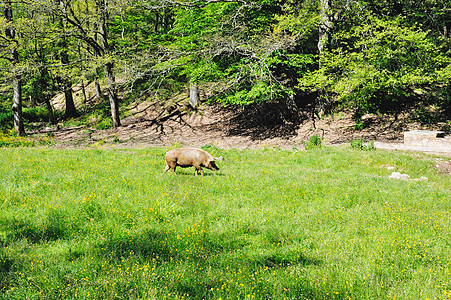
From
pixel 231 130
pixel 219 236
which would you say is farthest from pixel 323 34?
pixel 219 236

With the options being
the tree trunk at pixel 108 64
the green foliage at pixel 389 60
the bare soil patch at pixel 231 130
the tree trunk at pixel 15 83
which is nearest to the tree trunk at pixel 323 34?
the bare soil patch at pixel 231 130

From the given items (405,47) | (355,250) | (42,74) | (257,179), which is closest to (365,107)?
(405,47)

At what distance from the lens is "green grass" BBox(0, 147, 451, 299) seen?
3.68 metres

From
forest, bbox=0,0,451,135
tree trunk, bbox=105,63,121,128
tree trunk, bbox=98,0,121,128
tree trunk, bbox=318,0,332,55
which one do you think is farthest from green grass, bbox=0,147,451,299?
tree trunk, bbox=105,63,121,128

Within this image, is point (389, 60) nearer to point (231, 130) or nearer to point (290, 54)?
point (290, 54)

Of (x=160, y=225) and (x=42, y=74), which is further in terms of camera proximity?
(x=42, y=74)

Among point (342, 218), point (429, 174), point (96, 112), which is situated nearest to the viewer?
point (342, 218)

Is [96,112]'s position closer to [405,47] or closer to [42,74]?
[42,74]

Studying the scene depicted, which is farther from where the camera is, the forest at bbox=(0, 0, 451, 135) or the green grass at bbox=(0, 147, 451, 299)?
the forest at bbox=(0, 0, 451, 135)

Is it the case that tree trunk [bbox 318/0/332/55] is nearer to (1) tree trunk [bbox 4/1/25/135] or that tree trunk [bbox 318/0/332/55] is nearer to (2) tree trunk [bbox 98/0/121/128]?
(2) tree trunk [bbox 98/0/121/128]

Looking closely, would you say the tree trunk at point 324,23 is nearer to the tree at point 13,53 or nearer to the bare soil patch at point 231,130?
the bare soil patch at point 231,130

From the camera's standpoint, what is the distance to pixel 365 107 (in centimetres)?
2005

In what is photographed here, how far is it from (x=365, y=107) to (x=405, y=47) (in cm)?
534

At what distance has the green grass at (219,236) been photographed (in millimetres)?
3680
